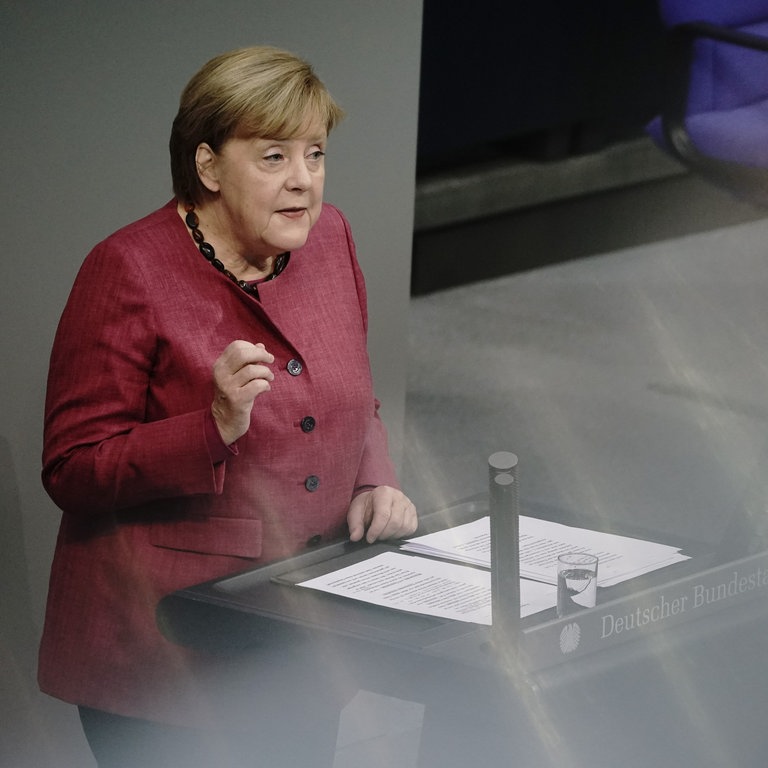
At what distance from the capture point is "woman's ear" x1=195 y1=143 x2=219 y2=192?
70.0 inches

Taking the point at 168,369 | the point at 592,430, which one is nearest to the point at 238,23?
the point at 168,369

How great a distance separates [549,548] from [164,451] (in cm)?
45

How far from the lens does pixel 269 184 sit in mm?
1760

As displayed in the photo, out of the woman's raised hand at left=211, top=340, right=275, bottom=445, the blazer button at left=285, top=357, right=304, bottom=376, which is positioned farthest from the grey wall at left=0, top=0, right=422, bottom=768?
the woman's raised hand at left=211, top=340, right=275, bottom=445

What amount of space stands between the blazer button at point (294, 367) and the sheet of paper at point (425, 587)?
241 mm

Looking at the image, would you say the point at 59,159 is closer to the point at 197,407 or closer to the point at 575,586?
the point at 197,407

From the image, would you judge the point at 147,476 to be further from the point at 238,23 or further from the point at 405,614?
the point at 238,23

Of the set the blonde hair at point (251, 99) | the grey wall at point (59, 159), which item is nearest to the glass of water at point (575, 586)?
the blonde hair at point (251, 99)

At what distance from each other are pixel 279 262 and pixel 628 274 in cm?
394

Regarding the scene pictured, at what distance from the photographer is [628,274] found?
18.7 feet

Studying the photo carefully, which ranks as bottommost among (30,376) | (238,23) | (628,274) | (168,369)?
(628,274)

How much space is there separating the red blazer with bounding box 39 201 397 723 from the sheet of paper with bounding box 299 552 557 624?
5.8 inches

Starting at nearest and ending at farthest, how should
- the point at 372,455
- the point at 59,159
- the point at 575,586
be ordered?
the point at 575,586
the point at 372,455
the point at 59,159

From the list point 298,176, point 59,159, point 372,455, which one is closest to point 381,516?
point 372,455
